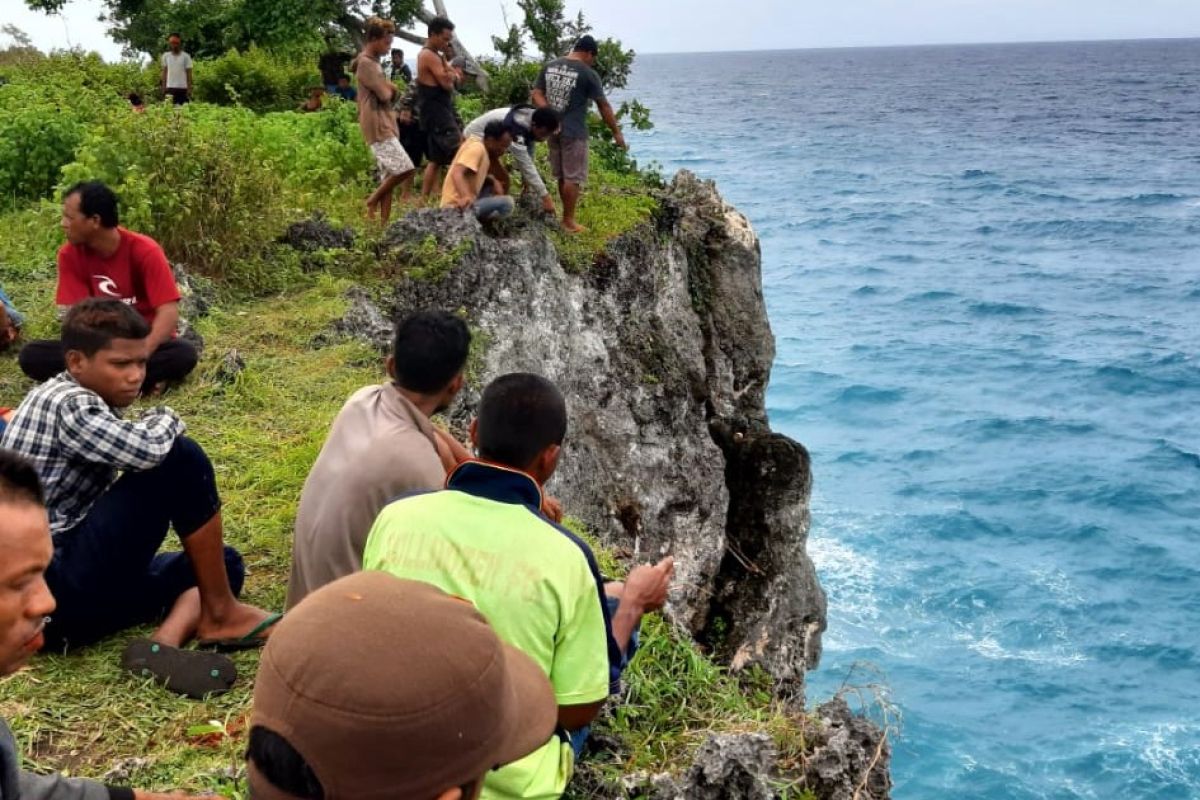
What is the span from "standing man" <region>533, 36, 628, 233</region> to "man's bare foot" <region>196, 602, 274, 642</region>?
7.38 m

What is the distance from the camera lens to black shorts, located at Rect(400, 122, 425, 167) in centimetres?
1268

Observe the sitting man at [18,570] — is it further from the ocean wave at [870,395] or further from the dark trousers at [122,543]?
the ocean wave at [870,395]

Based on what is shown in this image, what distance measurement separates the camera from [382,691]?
5.50 ft

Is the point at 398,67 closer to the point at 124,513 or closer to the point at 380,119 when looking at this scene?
the point at 380,119

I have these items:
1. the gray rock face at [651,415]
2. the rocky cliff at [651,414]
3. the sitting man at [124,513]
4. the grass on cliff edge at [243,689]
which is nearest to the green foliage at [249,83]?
the rocky cliff at [651,414]

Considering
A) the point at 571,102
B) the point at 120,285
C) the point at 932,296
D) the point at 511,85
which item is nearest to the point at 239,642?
the point at 120,285

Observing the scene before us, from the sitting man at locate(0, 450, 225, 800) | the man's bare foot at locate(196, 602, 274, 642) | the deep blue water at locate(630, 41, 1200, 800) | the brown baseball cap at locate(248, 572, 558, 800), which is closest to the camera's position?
the brown baseball cap at locate(248, 572, 558, 800)

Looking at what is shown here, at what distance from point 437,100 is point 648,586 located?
8747mm

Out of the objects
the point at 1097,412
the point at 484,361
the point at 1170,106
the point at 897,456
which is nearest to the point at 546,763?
the point at 484,361

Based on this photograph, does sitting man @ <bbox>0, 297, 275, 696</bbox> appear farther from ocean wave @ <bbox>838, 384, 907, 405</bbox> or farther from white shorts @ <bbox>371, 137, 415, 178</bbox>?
ocean wave @ <bbox>838, 384, 907, 405</bbox>

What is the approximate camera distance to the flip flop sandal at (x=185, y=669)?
418 centimetres

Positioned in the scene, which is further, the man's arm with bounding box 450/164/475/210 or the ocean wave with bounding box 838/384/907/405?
the ocean wave with bounding box 838/384/907/405

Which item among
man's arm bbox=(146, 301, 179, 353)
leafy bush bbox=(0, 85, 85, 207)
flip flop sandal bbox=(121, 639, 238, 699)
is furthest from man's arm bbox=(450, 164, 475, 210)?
flip flop sandal bbox=(121, 639, 238, 699)

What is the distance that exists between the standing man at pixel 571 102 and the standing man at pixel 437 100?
1.01 meters
